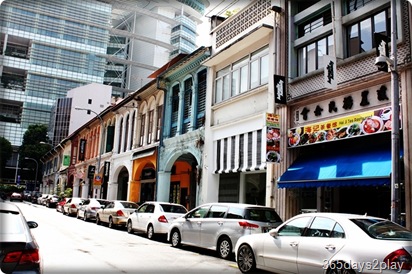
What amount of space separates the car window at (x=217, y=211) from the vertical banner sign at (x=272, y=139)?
3300mm

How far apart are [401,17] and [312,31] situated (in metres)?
4.07

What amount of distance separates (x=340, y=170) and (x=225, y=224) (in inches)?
152

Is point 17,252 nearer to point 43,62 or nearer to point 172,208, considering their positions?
point 172,208

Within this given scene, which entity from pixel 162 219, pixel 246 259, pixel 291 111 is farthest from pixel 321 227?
pixel 162 219

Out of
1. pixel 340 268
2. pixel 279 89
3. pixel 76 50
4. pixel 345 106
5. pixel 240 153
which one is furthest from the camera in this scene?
pixel 76 50

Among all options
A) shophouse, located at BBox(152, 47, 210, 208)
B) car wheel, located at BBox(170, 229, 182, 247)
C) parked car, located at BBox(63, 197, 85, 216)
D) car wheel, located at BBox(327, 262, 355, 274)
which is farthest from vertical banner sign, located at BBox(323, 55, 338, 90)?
parked car, located at BBox(63, 197, 85, 216)

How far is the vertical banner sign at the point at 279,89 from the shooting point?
15.2 m

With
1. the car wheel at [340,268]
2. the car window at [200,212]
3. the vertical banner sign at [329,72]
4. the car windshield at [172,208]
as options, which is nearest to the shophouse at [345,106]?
the vertical banner sign at [329,72]

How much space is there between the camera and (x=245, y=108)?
715 inches

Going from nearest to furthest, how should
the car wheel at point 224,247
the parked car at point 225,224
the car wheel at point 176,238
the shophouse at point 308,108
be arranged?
the parked car at point 225,224 → the car wheel at point 224,247 → the shophouse at point 308,108 → the car wheel at point 176,238

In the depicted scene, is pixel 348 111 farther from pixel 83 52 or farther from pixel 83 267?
pixel 83 52

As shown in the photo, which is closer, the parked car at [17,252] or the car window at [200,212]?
the parked car at [17,252]

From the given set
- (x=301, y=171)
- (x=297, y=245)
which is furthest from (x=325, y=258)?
(x=301, y=171)

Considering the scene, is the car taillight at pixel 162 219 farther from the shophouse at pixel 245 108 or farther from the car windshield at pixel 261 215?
the car windshield at pixel 261 215
